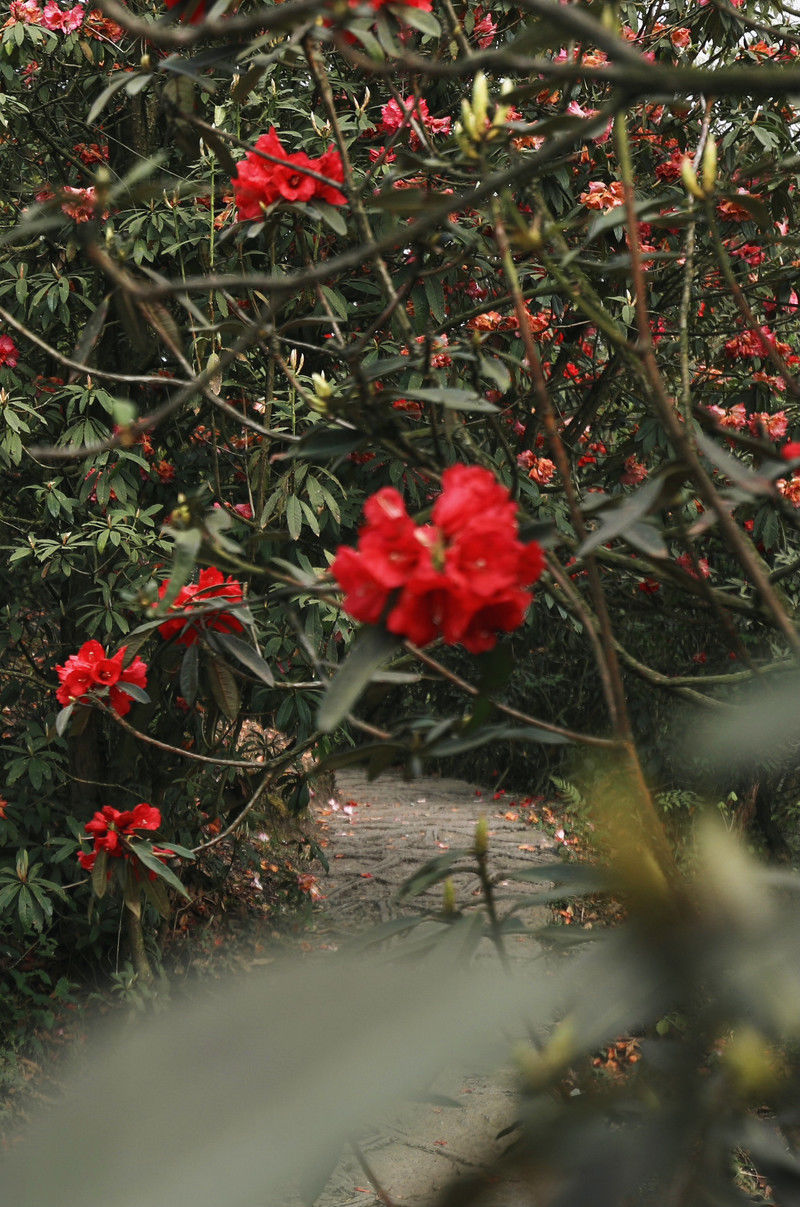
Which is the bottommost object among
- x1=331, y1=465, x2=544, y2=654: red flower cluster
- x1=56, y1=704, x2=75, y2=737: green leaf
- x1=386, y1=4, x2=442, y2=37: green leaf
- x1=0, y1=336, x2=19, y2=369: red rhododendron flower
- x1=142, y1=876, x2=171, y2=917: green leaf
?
x1=142, y1=876, x2=171, y2=917: green leaf

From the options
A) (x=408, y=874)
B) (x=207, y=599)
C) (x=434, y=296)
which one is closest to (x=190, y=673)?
(x=207, y=599)

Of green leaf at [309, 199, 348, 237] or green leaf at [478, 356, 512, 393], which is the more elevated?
green leaf at [309, 199, 348, 237]

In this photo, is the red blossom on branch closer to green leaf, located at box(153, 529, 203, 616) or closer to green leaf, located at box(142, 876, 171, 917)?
green leaf, located at box(142, 876, 171, 917)

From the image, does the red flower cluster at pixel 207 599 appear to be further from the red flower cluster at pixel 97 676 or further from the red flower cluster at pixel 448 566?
the red flower cluster at pixel 448 566

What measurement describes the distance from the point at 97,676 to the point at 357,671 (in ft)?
4.01

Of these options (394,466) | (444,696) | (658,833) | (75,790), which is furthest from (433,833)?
(658,833)

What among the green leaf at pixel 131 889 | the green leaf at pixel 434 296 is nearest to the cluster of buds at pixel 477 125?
the green leaf at pixel 434 296

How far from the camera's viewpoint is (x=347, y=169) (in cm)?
101

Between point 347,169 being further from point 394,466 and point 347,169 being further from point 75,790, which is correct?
point 75,790

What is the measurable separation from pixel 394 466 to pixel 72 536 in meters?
0.80

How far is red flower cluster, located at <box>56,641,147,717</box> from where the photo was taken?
166 centimetres

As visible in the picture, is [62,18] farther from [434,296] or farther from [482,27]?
[434,296]

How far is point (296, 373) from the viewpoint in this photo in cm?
152

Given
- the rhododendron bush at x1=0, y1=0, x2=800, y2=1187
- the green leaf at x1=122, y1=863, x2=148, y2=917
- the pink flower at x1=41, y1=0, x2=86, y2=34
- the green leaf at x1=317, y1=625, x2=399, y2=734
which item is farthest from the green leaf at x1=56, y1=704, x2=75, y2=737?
the pink flower at x1=41, y1=0, x2=86, y2=34
